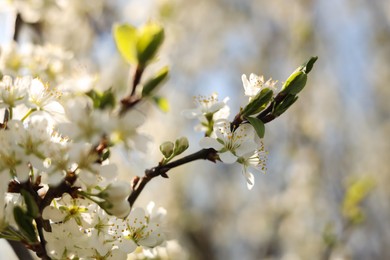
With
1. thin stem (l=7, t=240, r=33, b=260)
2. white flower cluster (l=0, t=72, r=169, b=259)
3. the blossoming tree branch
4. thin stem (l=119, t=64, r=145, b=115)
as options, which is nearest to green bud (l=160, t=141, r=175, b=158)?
the blossoming tree branch

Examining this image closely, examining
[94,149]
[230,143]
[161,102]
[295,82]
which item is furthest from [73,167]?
[295,82]

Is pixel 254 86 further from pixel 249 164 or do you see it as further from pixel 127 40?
pixel 127 40

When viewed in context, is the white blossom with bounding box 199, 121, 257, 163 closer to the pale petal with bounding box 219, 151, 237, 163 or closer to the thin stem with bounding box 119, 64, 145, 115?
the pale petal with bounding box 219, 151, 237, 163

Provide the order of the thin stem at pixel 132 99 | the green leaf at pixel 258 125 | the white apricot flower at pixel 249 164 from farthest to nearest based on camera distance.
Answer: the white apricot flower at pixel 249 164 → the green leaf at pixel 258 125 → the thin stem at pixel 132 99

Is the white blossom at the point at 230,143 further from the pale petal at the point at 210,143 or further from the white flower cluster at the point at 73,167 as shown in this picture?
the white flower cluster at the point at 73,167

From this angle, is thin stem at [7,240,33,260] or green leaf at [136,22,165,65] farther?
thin stem at [7,240,33,260]

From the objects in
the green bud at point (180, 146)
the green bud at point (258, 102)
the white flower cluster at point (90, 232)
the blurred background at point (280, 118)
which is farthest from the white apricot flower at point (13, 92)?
the blurred background at point (280, 118)
